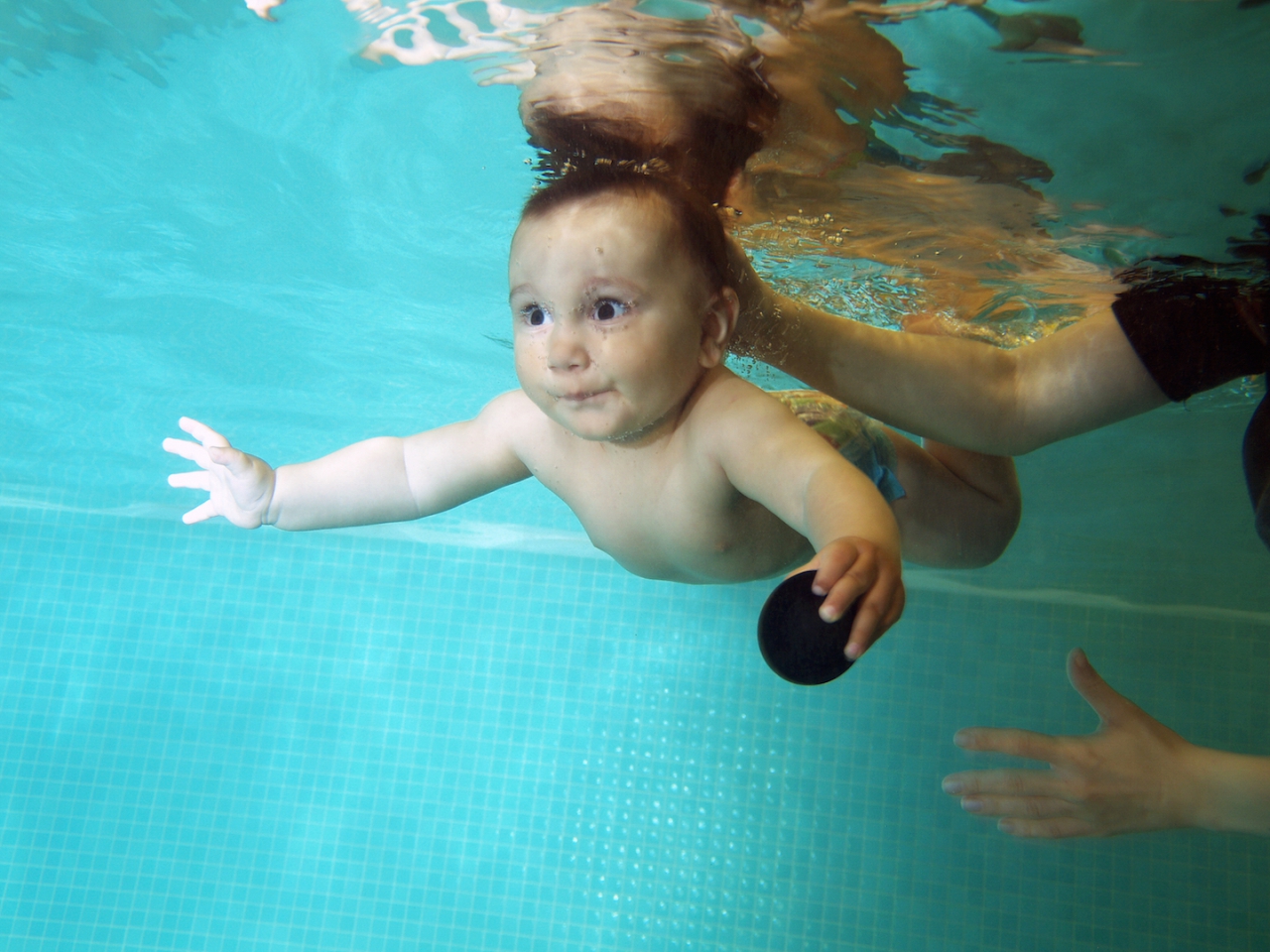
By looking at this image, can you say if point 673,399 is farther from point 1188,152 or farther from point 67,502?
point 67,502

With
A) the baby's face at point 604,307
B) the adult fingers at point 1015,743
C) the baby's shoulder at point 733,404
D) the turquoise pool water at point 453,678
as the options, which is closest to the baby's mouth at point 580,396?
the baby's face at point 604,307

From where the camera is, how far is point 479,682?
9125 mm

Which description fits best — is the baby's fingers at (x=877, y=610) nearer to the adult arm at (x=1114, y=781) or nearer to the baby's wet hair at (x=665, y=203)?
the adult arm at (x=1114, y=781)

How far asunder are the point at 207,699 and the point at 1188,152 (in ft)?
34.4

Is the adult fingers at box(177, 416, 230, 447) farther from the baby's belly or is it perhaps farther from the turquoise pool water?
the turquoise pool water

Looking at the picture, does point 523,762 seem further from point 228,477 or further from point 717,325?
point 717,325

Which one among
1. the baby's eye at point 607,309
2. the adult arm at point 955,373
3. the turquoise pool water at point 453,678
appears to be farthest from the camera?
the turquoise pool water at point 453,678

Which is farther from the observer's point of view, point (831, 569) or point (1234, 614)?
point (1234, 614)

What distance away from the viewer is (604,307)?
7.75 feet

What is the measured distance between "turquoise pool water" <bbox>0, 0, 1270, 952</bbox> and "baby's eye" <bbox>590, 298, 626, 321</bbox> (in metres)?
3.19

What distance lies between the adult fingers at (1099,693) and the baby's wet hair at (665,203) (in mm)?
1662

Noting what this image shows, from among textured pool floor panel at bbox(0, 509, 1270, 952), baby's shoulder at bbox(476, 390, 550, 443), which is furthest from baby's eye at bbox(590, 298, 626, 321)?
textured pool floor panel at bbox(0, 509, 1270, 952)

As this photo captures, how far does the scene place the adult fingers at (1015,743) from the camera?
2.21 metres

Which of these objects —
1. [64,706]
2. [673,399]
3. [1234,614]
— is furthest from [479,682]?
[1234,614]
